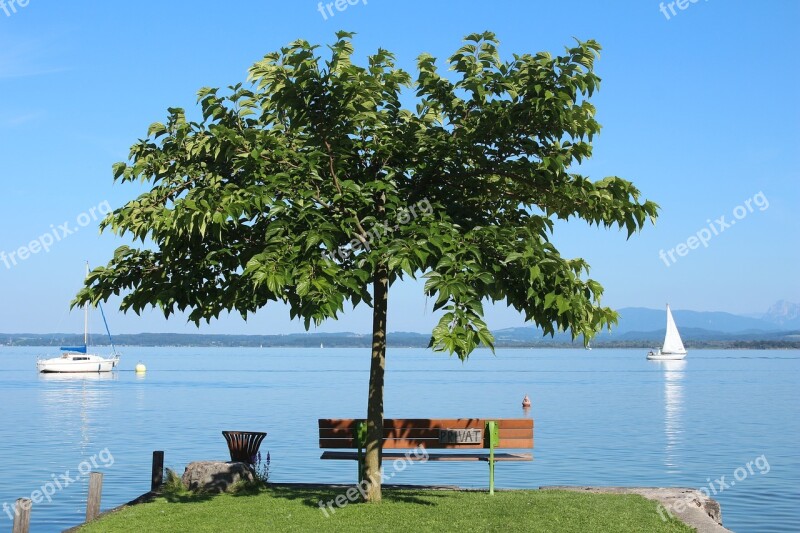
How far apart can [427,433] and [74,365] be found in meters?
120

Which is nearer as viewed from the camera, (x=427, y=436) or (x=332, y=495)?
(x=332, y=495)

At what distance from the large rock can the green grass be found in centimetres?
44

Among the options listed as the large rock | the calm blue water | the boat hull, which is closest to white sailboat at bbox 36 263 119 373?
the boat hull

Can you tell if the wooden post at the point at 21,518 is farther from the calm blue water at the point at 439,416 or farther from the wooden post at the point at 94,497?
the calm blue water at the point at 439,416

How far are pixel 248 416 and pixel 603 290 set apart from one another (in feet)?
166

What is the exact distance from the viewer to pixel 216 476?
18766mm

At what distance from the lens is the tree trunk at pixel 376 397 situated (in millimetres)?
16344

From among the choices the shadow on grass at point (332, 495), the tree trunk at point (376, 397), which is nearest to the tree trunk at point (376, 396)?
the tree trunk at point (376, 397)

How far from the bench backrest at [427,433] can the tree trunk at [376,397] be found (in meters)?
1.94

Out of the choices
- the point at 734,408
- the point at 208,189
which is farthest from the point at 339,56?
the point at 734,408

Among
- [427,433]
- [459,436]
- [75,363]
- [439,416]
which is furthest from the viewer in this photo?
[75,363]

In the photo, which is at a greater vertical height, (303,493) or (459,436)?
(459,436)

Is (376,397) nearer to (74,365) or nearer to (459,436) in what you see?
(459,436)

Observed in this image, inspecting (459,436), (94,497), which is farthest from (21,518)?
(459,436)
